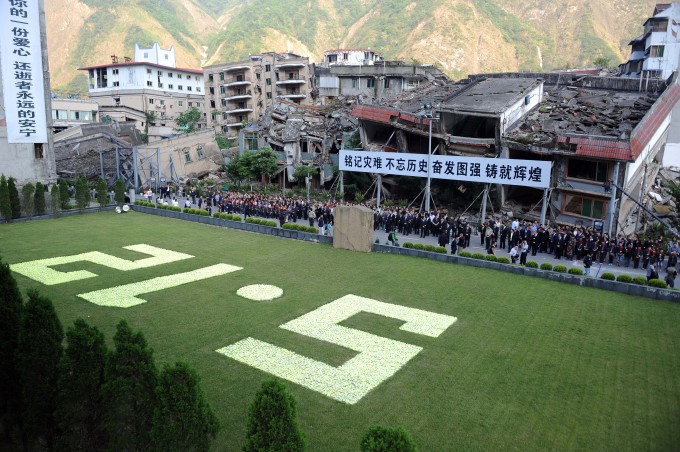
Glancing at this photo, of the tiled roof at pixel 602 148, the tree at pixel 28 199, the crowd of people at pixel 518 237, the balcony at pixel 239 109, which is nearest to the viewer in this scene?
the crowd of people at pixel 518 237

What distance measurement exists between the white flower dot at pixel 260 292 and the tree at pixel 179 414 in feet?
33.0

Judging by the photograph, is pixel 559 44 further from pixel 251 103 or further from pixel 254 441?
pixel 254 441

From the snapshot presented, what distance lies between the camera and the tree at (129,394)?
7.40 metres

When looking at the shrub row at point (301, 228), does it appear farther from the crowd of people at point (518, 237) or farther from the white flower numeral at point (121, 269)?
the white flower numeral at point (121, 269)

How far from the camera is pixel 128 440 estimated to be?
24.2 ft

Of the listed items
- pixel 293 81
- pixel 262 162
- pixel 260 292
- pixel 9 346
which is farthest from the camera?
pixel 293 81

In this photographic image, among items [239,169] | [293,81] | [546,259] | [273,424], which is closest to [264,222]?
[546,259]

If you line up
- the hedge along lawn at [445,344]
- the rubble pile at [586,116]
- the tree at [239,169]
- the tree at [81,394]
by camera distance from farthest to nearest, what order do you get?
the tree at [239,169] < the rubble pile at [586,116] < the hedge along lawn at [445,344] < the tree at [81,394]

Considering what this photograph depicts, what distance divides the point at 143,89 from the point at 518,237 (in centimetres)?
7113

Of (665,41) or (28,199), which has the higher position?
(665,41)

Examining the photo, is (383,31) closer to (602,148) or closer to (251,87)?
(251,87)

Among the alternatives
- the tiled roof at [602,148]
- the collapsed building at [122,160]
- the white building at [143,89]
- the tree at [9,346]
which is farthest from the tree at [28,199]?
the white building at [143,89]

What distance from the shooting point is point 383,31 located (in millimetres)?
111000

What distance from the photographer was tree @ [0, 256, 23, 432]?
8.73 m
